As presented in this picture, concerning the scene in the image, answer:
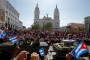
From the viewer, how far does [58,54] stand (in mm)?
12320

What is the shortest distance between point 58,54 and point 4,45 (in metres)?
Result: 3.18

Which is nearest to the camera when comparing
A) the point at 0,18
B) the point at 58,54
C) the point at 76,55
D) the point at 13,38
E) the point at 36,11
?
the point at 76,55

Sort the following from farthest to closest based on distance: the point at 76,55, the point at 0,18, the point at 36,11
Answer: the point at 36,11 < the point at 0,18 < the point at 76,55

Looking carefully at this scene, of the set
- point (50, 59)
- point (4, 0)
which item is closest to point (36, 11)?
point (4, 0)

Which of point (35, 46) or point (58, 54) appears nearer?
point (58, 54)

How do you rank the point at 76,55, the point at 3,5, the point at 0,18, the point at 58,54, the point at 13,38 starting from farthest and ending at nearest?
the point at 3,5 < the point at 0,18 < the point at 13,38 < the point at 58,54 < the point at 76,55

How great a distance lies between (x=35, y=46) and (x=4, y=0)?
198ft

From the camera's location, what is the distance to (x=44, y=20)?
194 m

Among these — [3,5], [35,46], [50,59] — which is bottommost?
[50,59]

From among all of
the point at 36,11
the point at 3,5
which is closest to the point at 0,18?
the point at 3,5

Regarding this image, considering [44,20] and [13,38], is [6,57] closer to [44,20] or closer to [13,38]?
[13,38]

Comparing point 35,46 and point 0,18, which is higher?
point 0,18

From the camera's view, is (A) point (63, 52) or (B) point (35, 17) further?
(B) point (35, 17)

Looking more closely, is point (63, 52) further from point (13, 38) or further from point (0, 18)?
point (0, 18)
